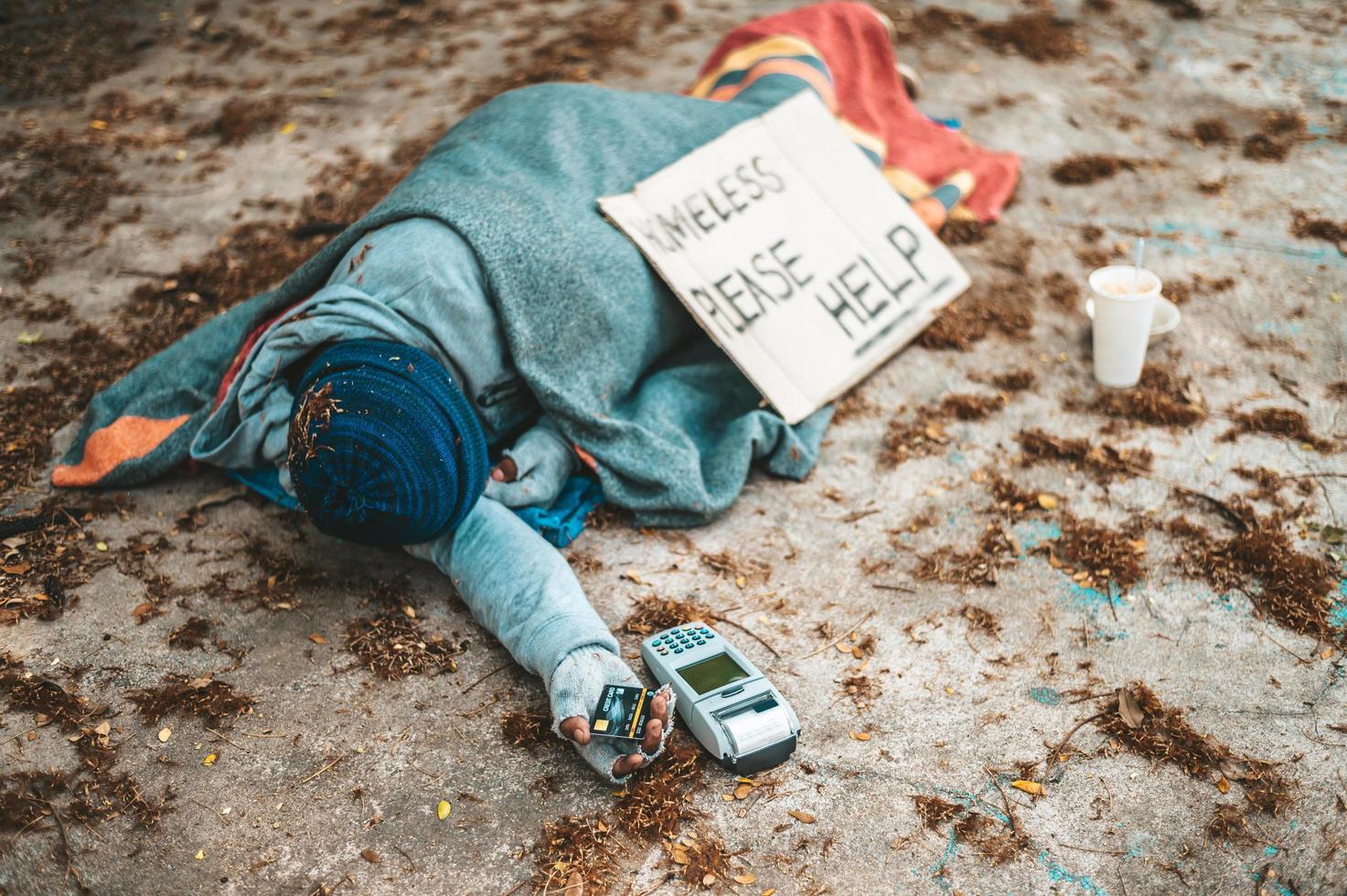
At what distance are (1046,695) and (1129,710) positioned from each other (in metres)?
0.16

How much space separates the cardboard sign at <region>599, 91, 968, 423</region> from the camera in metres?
2.95

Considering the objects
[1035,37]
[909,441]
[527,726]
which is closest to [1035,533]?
[909,441]

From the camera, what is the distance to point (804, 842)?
1.99 metres

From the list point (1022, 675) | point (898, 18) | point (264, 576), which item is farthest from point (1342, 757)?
point (898, 18)

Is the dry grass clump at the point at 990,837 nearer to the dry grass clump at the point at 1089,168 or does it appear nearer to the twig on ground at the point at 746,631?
the twig on ground at the point at 746,631

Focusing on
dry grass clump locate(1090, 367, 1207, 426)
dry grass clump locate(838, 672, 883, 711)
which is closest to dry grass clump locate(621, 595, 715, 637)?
dry grass clump locate(838, 672, 883, 711)

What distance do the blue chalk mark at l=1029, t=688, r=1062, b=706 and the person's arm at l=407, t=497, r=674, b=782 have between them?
2.59 ft

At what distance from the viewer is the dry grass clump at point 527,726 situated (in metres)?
2.18

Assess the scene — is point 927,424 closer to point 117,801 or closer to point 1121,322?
point 1121,322

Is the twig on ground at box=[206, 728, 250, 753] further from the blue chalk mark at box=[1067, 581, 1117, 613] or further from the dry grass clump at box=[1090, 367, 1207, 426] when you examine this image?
the dry grass clump at box=[1090, 367, 1207, 426]

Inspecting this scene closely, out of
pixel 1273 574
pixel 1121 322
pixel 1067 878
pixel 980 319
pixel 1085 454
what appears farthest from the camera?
pixel 980 319

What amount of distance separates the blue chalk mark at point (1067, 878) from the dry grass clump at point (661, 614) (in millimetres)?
863

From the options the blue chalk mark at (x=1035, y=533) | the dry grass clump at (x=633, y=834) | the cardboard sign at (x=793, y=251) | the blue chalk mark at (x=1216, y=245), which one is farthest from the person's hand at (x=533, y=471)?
the blue chalk mark at (x=1216, y=245)

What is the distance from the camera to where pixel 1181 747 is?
6.97 feet
